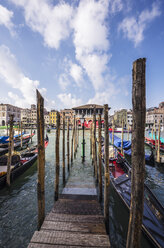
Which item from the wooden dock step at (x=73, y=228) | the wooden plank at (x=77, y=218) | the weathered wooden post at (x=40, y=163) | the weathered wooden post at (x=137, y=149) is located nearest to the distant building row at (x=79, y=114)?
the wooden dock step at (x=73, y=228)

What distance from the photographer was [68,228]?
2666mm

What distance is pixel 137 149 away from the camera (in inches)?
68.2

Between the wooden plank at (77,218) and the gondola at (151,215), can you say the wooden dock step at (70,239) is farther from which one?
the gondola at (151,215)

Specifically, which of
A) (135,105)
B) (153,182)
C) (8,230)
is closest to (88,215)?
(8,230)

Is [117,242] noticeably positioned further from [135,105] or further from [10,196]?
[10,196]

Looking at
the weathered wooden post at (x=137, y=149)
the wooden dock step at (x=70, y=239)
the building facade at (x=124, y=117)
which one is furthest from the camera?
the building facade at (x=124, y=117)

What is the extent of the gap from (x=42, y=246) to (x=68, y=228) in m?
0.69

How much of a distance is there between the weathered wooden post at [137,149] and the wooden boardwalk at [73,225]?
3.49 feet

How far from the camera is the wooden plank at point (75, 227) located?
261 cm

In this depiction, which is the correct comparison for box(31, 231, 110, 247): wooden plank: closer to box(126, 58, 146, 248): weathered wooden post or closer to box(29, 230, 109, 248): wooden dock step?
box(29, 230, 109, 248): wooden dock step

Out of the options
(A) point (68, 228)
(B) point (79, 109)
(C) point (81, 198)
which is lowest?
(C) point (81, 198)

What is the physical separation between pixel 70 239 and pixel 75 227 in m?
0.38

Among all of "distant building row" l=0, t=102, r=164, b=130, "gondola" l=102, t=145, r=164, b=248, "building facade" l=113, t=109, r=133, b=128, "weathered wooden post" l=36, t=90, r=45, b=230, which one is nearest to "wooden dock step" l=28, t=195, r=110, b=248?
"weathered wooden post" l=36, t=90, r=45, b=230

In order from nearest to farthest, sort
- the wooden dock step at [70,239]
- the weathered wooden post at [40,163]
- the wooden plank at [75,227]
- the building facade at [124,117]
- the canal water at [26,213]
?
the wooden dock step at [70,239], the wooden plank at [75,227], the weathered wooden post at [40,163], the canal water at [26,213], the building facade at [124,117]
